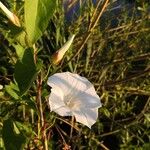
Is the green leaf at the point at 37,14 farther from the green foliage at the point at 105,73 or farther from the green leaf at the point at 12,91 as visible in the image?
the green foliage at the point at 105,73

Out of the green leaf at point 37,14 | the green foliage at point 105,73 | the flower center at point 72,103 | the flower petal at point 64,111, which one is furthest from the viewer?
the green foliage at point 105,73

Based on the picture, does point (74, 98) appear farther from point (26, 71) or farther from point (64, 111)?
point (26, 71)

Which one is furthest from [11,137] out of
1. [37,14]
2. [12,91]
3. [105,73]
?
[105,73]

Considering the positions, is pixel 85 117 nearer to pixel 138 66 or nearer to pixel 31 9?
pixel 31 9

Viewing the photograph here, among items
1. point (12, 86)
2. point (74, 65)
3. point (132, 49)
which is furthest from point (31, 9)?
point (132, 49)

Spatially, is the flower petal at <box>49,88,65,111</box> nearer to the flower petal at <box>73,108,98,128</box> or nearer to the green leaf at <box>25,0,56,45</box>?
the flower petal at <box>73,108,98,128</box>

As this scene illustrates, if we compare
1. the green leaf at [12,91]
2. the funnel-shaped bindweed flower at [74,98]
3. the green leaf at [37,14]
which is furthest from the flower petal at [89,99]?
the green leaf at [37,14]

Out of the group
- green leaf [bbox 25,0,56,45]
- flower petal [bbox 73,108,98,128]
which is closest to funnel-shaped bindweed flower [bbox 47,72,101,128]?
flower petal [bbox 73,108,98,128]
